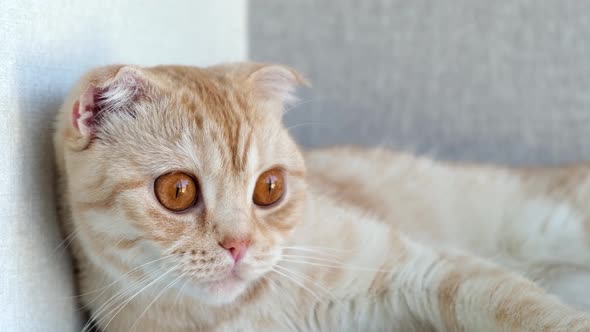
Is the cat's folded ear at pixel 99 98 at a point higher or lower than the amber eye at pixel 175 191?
higher

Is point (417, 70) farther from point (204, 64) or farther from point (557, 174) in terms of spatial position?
point (204, 64)

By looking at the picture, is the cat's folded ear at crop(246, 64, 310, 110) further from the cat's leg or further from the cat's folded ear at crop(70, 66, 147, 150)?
the cat's leg

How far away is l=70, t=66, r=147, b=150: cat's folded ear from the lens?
973 mm

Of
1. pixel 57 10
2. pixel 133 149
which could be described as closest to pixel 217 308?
pixel 133 149

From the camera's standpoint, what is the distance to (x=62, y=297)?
112 centimetres

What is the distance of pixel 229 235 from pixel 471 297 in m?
0.46

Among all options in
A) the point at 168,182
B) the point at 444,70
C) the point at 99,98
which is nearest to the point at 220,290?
the point at 168,182

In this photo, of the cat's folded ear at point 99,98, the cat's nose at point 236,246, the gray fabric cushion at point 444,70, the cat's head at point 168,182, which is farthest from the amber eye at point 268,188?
the gray fabric cushion at point 444,70

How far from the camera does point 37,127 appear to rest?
1.09m

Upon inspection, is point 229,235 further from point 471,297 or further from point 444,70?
point 444,70

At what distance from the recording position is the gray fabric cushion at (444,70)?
216cm

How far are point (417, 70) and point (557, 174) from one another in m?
0.64

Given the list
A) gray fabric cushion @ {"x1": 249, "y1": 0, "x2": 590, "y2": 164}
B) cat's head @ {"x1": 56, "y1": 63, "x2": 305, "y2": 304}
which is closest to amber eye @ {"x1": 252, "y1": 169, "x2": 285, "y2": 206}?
cat's head @ {"x1": 56, "y1": 63, "x2": 305, "y2": 304}

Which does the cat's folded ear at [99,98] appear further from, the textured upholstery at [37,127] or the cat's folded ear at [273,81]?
the cat's folded ear at [273,81]
